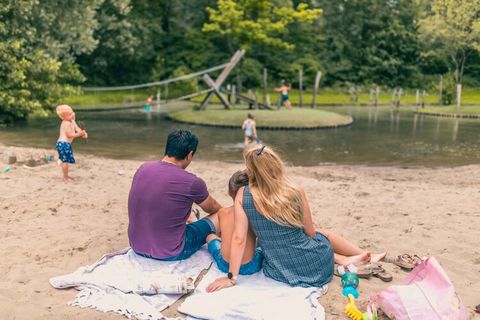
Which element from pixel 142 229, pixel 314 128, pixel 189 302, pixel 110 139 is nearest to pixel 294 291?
pixel 189 302

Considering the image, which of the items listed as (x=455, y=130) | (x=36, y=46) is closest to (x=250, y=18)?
(x=455, y=130)

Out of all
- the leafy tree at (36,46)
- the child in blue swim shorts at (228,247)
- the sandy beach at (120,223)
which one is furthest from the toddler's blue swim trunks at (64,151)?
the leafy tree at (36,46)

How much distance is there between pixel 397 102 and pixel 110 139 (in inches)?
907

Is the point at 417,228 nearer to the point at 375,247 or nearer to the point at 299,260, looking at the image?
the point at 375,247

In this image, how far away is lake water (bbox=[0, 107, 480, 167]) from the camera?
13695mm

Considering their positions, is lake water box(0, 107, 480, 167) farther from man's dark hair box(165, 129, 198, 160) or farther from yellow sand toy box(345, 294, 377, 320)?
yellow sand toy box(345, 294, 377, 320)

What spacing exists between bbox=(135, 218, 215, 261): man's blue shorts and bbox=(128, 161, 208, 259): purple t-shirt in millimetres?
75

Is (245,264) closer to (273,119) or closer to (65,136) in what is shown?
Result: (65,136)

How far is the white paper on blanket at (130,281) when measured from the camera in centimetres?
386

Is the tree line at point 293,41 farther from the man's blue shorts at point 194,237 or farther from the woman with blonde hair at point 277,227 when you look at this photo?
the woman with blonde hair at point 277,227

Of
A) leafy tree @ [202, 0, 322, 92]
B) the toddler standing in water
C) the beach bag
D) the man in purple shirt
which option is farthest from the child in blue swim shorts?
leafy tree @ [202, 0, 322, 92]

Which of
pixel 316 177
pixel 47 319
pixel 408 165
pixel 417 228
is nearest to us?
pixel 47 319

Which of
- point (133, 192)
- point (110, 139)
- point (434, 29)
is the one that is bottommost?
point (110, 139)

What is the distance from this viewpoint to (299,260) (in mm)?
4000
